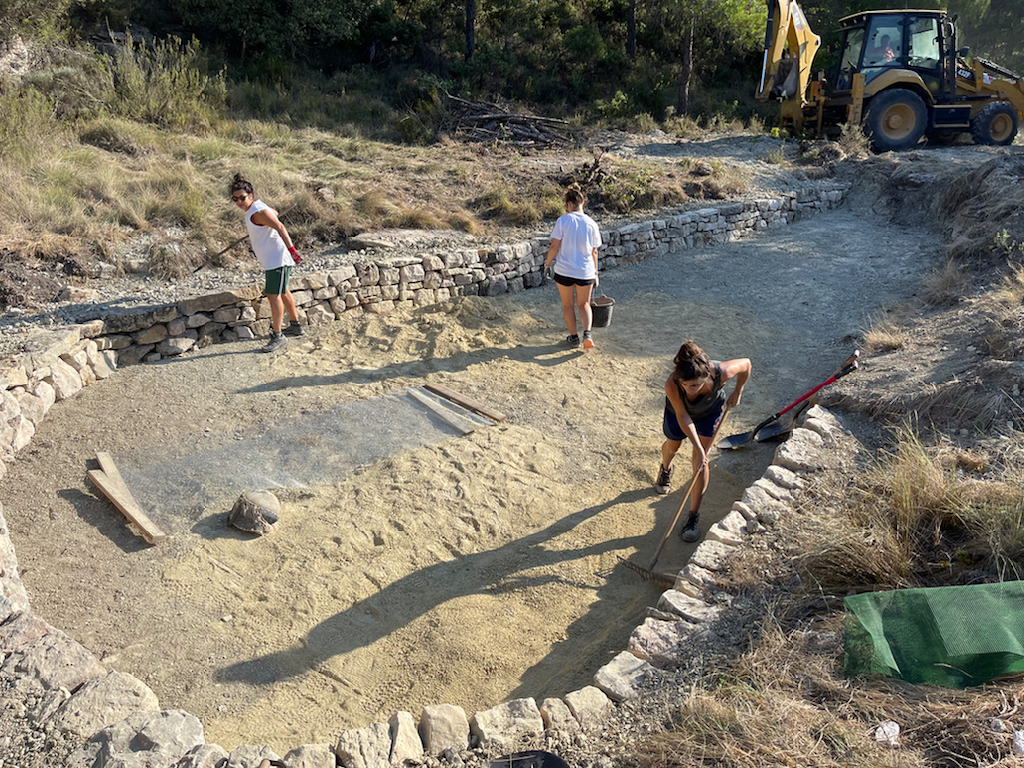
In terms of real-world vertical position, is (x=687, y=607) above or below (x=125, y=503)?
below

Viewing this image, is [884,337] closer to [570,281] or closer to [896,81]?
[570,281]

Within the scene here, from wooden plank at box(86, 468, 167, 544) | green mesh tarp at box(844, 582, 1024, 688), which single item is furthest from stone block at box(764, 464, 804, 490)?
wooden plank at box(86, 468, 167, 544)

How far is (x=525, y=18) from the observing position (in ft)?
64.2

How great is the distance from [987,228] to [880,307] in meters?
2.16

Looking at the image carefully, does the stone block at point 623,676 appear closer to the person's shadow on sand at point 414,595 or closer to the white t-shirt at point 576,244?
the person's shadow on sand at point 414,595

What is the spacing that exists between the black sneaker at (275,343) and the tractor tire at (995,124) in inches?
567

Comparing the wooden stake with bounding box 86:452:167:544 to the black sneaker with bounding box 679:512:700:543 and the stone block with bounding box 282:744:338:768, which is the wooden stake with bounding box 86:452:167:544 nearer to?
the stone block with bounding box 282:744:338:768

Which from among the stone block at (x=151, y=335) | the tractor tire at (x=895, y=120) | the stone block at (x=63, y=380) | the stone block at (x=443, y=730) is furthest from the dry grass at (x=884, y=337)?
the tractor tire at (x=895, y=120)

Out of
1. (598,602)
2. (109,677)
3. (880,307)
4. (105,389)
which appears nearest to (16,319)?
(105,389)

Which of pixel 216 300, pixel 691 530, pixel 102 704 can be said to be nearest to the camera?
pixel 102 704

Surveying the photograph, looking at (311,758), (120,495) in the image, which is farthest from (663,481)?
(120,495)

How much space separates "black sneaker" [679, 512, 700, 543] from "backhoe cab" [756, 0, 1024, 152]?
12.0 meters

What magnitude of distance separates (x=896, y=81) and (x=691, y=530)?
508 inches

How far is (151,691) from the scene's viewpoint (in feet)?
11.2
